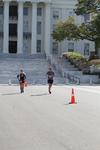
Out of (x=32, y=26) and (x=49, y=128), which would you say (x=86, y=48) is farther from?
(x=49, y=128)

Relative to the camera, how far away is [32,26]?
95.7 m

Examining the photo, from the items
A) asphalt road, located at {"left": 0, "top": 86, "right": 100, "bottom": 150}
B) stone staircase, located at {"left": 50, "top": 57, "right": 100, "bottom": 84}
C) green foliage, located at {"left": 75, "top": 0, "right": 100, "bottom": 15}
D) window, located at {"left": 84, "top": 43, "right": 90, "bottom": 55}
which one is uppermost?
green foliage, located at {"left": 75, "top": 0, "right": 100, "bottom": 15}

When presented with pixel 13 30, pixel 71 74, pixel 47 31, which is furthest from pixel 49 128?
pixel 13 30

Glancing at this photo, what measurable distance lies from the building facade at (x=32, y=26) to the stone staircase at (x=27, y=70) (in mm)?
12379

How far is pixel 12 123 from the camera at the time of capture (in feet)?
53.8

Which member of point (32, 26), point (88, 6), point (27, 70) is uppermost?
point (88, 6)

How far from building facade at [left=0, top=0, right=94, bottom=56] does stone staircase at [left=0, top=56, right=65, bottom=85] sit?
12379 mm

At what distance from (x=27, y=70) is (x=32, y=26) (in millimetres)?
30407

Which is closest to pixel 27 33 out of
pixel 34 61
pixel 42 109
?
pixel 34 61

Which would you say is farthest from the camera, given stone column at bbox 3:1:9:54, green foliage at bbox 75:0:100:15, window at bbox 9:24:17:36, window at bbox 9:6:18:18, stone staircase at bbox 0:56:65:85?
window at bbox 9:6:18:18

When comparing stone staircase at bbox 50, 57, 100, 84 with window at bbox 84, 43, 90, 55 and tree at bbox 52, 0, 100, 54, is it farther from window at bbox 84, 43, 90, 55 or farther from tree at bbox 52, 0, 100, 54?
window at bbox 84, 43, 90, 55

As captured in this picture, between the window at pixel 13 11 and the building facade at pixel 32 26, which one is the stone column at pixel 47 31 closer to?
the building facade at pixel 32 26

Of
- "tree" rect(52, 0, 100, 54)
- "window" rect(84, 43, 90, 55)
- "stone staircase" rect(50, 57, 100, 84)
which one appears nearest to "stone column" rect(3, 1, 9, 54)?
"window" rect(84, 43, 90, 55)

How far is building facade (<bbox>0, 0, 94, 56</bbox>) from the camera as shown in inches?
3760
